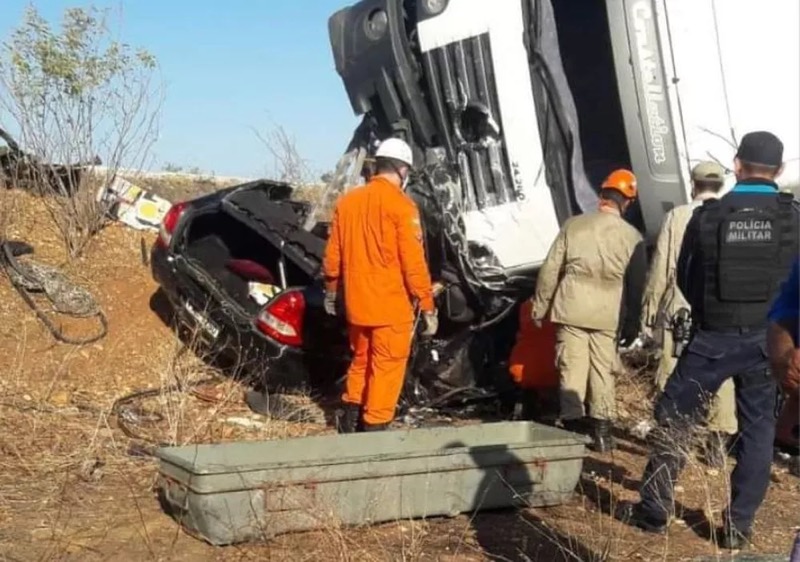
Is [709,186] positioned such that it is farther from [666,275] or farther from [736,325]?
[736,325]

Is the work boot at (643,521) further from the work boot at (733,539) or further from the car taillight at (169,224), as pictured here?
the car taillight at (169,224)

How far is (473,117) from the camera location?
6988 mm

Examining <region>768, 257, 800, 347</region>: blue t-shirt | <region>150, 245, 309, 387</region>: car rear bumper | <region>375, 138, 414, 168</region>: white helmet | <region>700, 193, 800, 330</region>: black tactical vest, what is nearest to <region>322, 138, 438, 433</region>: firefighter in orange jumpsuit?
<region>375, 138, 414, 168</region>: white helmet

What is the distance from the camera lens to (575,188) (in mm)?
6891

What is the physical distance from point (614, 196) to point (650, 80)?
2.20 feet

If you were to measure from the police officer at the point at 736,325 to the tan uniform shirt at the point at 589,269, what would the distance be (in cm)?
129

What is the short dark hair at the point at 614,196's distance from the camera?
644 centimetres

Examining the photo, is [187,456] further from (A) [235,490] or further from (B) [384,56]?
(B) [384,56]

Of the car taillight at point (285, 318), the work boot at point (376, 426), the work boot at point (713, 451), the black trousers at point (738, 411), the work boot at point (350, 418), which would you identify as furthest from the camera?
the car taillight at point (285, 318)

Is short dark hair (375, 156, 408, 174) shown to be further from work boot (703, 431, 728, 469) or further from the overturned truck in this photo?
work boot (703, 431, 728, 469)

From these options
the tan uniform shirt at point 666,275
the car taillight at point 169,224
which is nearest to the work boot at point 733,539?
the tan uniform shirt at point 666,275

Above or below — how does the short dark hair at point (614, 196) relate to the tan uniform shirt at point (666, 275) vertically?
above

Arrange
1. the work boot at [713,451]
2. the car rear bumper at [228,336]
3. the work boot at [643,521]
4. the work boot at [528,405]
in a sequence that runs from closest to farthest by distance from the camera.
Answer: the work boot at [643,521] < the work boot at [713,451] < the car rear bumper at [228,336] < the work boot at [528,405]

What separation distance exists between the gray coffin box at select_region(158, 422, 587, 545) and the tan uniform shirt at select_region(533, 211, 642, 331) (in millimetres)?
883
